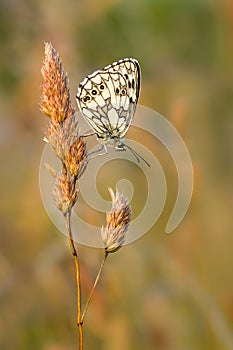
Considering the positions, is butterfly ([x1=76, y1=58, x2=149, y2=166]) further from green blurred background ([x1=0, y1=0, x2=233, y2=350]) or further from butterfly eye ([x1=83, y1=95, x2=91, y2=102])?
green blurred background ([x1=0, y1=0, x2=233, y2=350])

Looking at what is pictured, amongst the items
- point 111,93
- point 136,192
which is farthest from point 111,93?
point 136,192

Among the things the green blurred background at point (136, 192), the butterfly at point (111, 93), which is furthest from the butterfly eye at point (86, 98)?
the green blurred background at point (136, 192)

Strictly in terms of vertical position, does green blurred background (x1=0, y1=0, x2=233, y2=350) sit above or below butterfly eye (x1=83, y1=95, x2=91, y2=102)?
above

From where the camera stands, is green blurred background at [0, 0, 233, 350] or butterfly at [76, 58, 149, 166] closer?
butterfly at [76, 58, 149, 166]

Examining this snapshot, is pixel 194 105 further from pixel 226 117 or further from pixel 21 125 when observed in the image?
pixel 21 125

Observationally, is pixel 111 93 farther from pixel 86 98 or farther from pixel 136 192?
pixel 136 192

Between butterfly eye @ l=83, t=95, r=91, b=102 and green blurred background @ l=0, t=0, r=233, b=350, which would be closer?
butterfly eye @ l=83, t=95, r=91, b=102

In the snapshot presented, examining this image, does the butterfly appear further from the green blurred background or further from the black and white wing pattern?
the green blurred background

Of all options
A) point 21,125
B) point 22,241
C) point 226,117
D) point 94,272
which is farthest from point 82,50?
point 94,272

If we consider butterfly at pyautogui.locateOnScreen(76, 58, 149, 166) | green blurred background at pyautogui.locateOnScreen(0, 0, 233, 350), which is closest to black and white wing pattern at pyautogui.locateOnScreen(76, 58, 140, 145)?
butterfly at pyautogui.locateOnScreen(76, 58, 149, 166)
